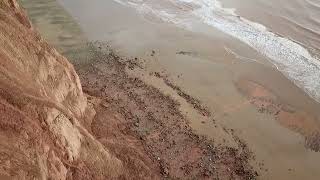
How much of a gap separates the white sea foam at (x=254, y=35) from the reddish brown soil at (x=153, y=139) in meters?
6.61

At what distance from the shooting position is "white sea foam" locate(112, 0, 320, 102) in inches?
848

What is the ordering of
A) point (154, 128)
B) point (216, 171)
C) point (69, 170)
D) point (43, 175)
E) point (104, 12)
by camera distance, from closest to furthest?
point (43, 175), point (69, 170), point (216, 171), point (154, 128), point (104, 12)

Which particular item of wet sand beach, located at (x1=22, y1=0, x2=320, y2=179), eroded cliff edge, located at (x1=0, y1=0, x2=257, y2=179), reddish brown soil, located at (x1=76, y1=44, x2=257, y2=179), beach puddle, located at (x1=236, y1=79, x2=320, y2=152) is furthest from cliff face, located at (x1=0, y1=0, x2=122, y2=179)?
beach puddle, located at (x1=236, y1=79, x2=320, y2=152)

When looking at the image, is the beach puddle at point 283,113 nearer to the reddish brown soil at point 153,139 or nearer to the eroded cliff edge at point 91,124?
the eroded cliff edge at point 91,124

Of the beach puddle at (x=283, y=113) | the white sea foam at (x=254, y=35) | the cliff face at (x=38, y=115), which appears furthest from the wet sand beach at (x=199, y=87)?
the cliff face at (x=38, y=115)

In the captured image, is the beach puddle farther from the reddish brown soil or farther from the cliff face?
the cliff face

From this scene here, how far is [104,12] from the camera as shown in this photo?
2623cm

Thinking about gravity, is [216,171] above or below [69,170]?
below

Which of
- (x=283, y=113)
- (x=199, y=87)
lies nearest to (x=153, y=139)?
(x=199, y=87)

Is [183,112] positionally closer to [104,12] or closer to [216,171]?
[216,171]

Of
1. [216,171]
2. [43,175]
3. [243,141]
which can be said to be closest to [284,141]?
[243,141]

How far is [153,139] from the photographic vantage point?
15.9 m

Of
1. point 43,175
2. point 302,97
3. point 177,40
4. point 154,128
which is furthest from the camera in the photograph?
point 177,40

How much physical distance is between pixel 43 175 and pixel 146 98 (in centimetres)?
855
